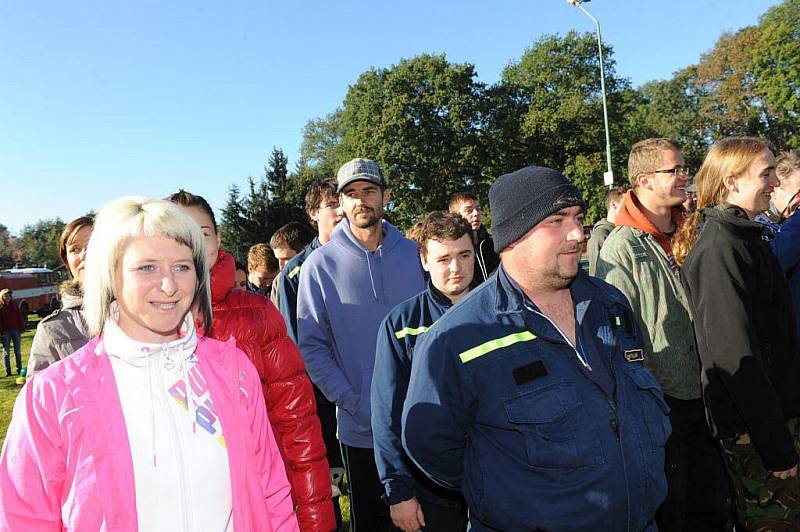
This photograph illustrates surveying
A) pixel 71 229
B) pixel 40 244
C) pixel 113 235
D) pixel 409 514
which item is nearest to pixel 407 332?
pixel 409 514

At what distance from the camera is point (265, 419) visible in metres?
2.04

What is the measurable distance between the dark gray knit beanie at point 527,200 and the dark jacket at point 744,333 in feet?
4.28

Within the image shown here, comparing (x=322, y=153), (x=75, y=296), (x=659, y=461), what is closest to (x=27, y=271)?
(x=322, y=153)

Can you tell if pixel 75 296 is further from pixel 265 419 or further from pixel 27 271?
pixel 27 271

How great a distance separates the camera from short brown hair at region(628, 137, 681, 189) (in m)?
3.58

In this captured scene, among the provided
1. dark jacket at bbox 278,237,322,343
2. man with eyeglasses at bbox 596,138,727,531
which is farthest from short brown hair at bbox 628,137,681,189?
dark jacket at bbox 278,237,322,343

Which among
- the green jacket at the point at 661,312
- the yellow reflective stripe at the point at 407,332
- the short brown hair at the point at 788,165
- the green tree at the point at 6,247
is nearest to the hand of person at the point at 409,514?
the yellow reflective stripe at the point at 407,332

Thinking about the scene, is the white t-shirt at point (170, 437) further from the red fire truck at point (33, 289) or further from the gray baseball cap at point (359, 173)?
the red fire truck at point (33, 289)

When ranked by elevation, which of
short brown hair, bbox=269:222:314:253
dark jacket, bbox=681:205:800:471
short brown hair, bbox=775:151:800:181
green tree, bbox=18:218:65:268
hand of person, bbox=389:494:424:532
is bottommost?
hand of person, bbox=389:494:424:532

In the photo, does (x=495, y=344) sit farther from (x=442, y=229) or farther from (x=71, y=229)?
(x=71, y=229)

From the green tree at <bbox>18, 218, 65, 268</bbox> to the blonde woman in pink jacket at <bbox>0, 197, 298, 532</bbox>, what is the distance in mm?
77497

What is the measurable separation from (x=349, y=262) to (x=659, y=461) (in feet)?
7.14

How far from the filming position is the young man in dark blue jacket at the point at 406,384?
Answer: 9.02 feet

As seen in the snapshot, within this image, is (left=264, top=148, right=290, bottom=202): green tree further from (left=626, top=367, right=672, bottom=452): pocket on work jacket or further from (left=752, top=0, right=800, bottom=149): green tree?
(left=626, top=367, right=672, bottom=452): pocket on work jacket
